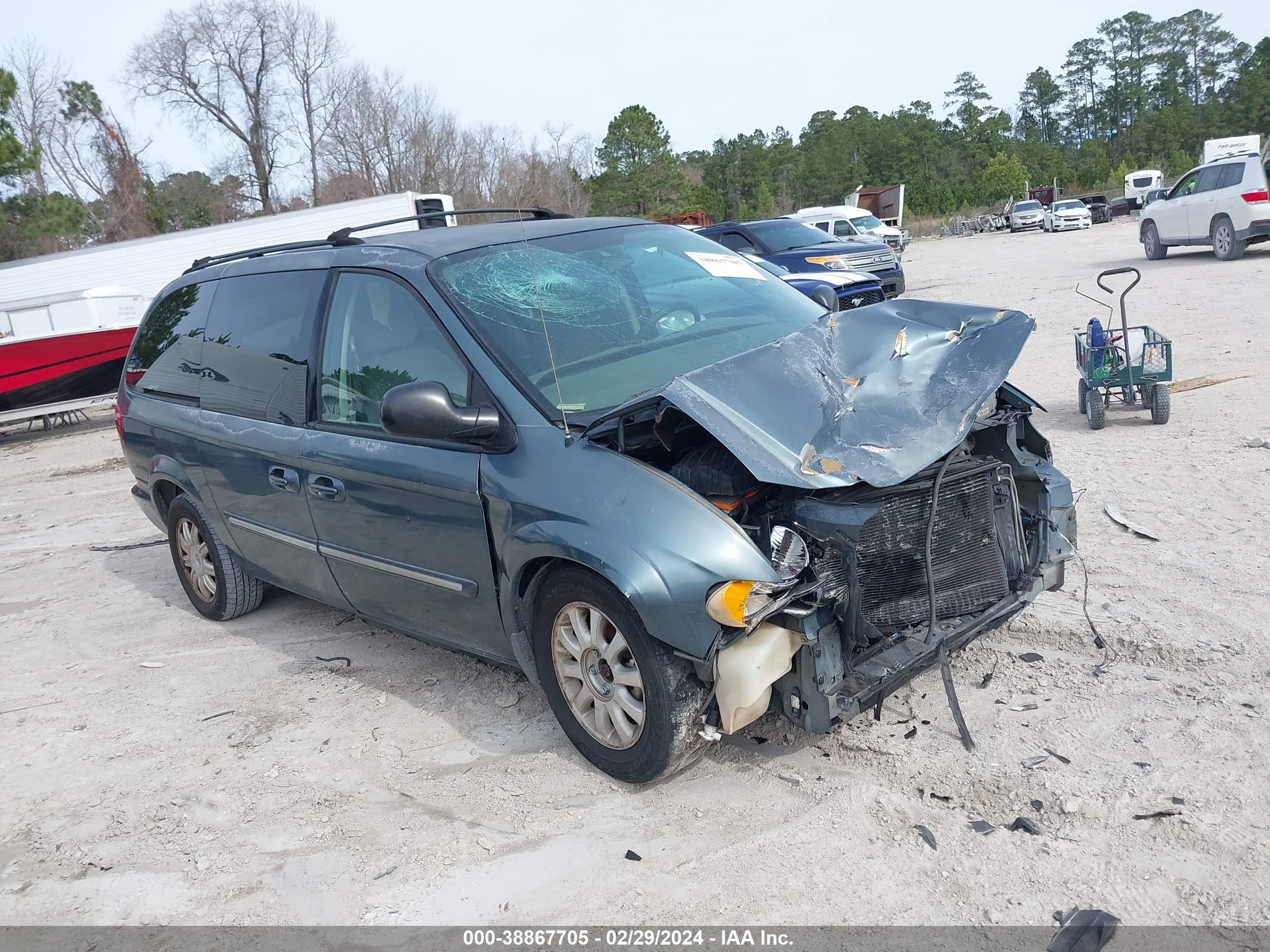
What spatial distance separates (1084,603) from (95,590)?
596cm

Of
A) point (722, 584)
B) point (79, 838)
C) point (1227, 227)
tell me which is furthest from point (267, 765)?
point (1227, 227)

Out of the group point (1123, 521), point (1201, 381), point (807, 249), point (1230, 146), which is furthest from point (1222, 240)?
point (1230, 146)

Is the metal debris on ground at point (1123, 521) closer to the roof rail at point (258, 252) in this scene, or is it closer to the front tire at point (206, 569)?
the roof rail at point (258, 252)

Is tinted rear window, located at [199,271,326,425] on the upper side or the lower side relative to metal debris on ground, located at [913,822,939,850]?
upper

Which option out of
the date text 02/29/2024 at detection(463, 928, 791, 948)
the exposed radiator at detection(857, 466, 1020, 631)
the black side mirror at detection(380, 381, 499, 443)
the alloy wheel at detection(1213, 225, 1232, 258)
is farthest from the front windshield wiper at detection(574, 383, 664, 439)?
the alloy wheel at detection(1213, 225, 1232, 258)

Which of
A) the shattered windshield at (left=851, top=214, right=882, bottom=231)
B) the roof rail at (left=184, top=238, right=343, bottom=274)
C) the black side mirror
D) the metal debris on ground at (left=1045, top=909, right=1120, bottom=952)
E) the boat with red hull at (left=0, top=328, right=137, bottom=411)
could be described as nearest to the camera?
the metal debris on ground at (left=1045, top=909, right=1120, bottom=952)

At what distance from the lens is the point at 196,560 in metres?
5.68

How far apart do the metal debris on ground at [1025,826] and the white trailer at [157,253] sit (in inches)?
801

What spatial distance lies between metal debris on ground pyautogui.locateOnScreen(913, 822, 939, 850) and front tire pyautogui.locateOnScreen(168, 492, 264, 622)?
3.84 m

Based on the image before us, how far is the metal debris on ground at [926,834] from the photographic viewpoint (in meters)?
2.89

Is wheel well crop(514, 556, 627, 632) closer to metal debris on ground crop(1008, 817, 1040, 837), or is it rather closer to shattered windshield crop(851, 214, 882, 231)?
metal debris on ground crop(1008, 817, 1040, 837)

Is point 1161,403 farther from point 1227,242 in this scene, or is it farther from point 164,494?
point 1227,242

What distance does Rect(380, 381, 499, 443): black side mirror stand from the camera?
3.38 m

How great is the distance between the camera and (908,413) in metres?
3.37
